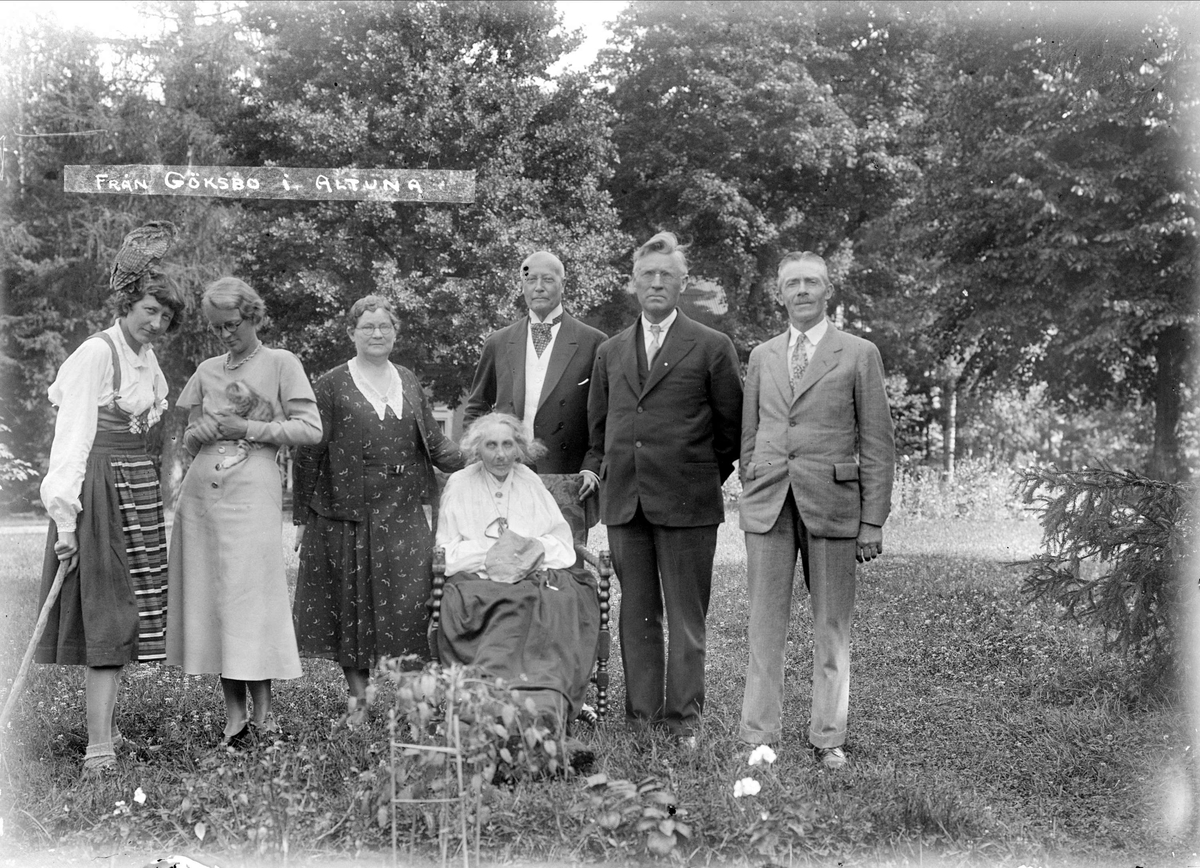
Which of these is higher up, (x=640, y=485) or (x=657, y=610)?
(x=640, y=485)

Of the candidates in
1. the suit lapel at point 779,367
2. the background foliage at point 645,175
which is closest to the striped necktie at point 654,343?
the suit lapel at point 779,367

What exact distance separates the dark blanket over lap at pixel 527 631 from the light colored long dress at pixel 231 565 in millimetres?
719

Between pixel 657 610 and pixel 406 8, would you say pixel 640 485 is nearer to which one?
pixel 657 610

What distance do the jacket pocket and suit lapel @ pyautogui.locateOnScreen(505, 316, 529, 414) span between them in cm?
158

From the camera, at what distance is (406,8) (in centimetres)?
1841

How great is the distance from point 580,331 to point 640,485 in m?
0.90

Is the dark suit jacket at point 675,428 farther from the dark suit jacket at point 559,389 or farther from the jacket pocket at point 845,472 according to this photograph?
the jacket pocket at point 845,472

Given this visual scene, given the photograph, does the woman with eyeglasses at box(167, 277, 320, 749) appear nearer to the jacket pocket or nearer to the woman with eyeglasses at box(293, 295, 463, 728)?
the woman with eyeglasses at box(293, 295, 463, 728)

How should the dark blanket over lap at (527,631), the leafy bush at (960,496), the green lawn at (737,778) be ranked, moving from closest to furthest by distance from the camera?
the green lawn at (737,778) < the dark blanket over lap at (527,631) < the leafy bush at (960,496)

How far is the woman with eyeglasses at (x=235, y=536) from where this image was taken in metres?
4.52

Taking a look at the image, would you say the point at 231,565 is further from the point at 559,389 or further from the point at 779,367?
the point at 779,367

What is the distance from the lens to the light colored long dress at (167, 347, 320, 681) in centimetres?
451

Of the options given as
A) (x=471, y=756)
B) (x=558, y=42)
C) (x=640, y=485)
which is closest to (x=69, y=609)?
(x=471, y=756)

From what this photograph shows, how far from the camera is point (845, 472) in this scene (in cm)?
435
